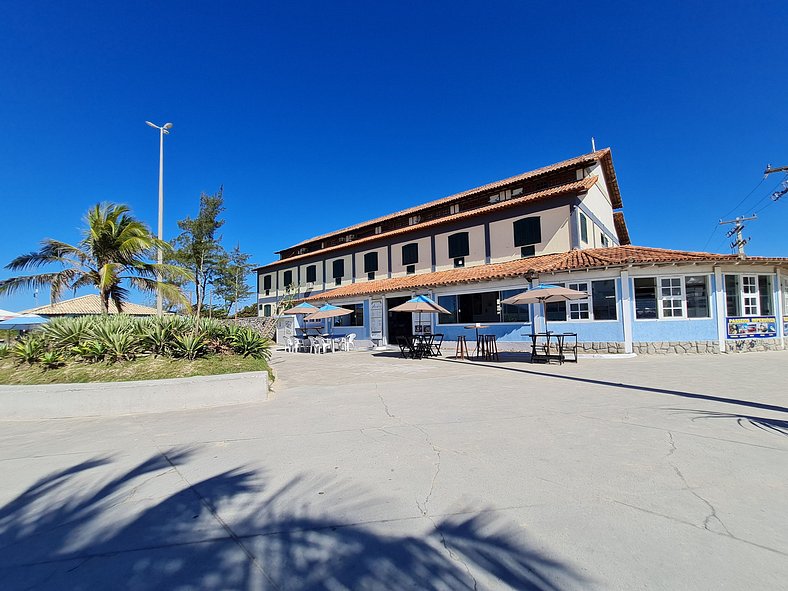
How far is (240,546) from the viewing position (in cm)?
262

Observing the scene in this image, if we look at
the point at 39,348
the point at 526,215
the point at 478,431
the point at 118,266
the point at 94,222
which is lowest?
the point at 478,431

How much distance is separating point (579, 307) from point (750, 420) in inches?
412

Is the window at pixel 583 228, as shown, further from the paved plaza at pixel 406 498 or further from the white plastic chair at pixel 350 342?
the paved plaza at pixel 406 498

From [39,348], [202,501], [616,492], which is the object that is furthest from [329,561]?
[39,348]

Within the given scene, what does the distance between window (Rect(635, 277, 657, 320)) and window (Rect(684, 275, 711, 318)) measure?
3.62 feet

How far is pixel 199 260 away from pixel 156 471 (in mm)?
31762

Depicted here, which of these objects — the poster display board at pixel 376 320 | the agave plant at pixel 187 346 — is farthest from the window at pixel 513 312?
the agave plant at pixel 187 346

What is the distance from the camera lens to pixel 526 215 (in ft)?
64.4

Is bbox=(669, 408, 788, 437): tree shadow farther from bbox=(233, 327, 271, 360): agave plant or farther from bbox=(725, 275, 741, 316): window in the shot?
bbox=(725, 275, 741, 316): window

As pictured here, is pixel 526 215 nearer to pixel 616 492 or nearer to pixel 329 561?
pixel 616 492

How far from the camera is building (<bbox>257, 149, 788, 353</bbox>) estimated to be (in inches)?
563

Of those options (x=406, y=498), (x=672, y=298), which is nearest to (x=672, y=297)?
(x=672, y=298)

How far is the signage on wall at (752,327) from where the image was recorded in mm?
14281

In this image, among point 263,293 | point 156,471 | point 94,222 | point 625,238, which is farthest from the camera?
point 263,293
